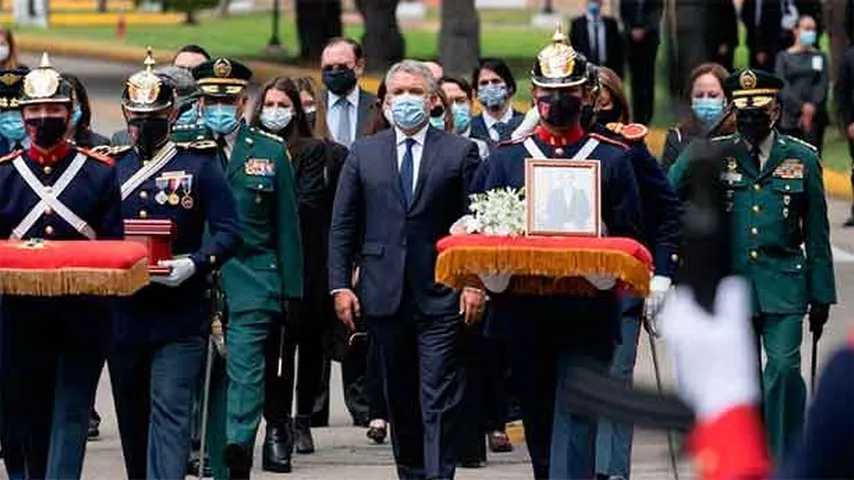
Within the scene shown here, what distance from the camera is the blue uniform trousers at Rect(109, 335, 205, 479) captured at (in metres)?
10.6

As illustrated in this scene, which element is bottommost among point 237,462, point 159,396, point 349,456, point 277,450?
point 349,456

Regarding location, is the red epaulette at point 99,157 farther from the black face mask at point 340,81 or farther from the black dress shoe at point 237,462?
the black face mask at point 340,81

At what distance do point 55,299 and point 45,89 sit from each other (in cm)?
81

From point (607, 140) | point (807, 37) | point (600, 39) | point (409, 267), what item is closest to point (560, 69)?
point (607, 140)

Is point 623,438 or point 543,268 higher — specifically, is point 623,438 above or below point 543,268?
below

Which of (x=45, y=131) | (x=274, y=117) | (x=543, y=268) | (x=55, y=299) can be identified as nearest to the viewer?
(x=543, y=268)

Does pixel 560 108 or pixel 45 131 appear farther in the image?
pixel 560 108

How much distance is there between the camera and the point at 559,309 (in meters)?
10.4

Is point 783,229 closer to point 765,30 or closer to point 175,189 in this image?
point 175,189

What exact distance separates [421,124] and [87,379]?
2.14 meters

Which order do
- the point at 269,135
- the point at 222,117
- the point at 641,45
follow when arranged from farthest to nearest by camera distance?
1. the point at 641,45
2. the point at 269,135
3. the point at 222,117

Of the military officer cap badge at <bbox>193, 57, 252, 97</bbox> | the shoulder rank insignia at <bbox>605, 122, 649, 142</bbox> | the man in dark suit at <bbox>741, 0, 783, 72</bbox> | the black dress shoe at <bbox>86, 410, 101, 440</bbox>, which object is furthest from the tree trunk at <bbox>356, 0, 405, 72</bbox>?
the shoulder rank insignia at <bbox>605, 122, 649, 142</bbox>

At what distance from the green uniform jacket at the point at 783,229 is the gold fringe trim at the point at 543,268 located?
5.22ft

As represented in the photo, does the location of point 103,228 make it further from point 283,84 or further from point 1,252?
point 283,84
